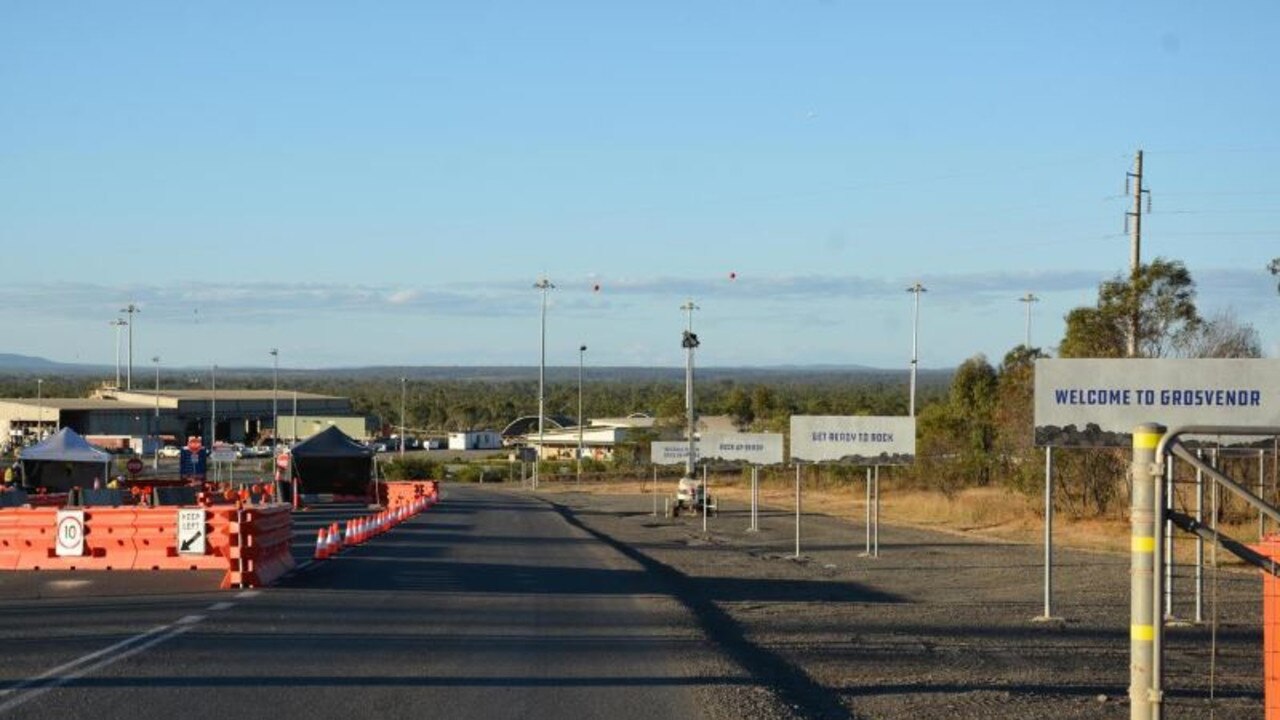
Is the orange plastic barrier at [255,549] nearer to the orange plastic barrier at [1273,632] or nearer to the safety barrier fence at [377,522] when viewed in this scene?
the safety barrier fence at [377,522]

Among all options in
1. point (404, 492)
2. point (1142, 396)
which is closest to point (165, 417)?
point (404, 492)

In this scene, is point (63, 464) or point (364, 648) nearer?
point (364, 648)

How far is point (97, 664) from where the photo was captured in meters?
13.5

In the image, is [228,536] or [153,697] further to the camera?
[228,536]

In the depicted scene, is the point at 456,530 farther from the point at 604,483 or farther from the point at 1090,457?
the point at 604,483

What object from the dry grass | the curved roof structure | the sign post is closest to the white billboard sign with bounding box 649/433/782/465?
the dry grass

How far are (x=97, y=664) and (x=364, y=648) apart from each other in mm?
2547

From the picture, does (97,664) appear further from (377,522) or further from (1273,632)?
(377,522)

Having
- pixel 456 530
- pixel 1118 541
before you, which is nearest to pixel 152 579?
pixel 456 530

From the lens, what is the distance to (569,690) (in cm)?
1259

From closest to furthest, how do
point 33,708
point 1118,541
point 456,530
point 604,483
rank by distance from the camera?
point 33,708
point 1118,541
point 456,530
point 604,483

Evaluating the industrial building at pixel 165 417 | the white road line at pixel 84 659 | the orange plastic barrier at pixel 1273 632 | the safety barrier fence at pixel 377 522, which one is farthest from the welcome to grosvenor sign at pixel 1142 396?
the industrial building at pixel 165 417

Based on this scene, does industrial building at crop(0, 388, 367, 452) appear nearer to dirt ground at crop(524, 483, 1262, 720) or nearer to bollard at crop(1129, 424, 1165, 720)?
dirt ground at crop(524, 483, 1262, 720)

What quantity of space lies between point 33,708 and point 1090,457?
116ft
